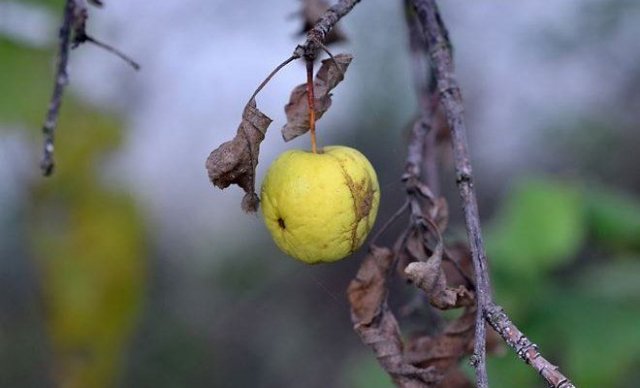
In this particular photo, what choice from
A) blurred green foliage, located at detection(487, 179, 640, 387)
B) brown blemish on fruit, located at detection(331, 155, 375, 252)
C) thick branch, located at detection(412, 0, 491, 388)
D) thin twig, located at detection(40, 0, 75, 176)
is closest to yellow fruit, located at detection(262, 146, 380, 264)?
brown blemish on fruit, located at detection(331, 155, 375, 252)

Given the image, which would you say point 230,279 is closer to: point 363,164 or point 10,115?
point 10,115

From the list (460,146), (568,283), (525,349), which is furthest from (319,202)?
(568,283)

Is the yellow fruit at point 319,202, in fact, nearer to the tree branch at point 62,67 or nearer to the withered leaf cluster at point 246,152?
the withered leaf cluster at point 246,152

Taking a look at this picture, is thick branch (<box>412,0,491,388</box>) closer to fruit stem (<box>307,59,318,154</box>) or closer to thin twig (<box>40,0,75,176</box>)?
fruit stem (<box>307,59,318,154</box>)

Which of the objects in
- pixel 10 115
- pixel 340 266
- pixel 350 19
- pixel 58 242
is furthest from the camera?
pixel 350 19

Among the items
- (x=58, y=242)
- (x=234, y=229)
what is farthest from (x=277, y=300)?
(x=58, y=242)

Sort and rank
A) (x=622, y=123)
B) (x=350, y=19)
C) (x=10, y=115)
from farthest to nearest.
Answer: (x=622, y=123) → (x=350, y=19) → (x=10, y=115)
